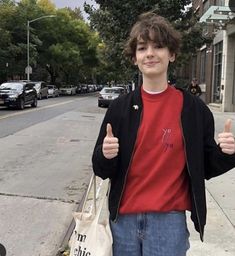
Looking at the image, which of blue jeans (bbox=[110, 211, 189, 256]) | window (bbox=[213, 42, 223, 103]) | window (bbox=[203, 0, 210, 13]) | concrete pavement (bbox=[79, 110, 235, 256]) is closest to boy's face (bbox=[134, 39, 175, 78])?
blue jeans (bbox=[110, 211, 189, 256])

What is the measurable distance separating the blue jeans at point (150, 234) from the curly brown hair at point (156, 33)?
0.83 m

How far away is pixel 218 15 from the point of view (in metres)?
22.2

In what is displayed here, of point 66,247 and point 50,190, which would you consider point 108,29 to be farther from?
point 66,247

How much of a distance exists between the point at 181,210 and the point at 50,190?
5.12 m

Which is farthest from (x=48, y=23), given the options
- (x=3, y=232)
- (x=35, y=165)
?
(x=3, y=232)

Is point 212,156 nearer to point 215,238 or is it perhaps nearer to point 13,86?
point 215,238

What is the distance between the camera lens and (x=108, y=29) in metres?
22.4

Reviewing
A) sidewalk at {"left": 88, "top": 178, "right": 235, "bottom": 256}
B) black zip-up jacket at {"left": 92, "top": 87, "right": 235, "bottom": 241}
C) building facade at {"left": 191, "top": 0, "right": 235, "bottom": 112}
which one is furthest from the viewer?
building facade at {"left": 191, "top": 0, "right": 235, "bottom": 112}

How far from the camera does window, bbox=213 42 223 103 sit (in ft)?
96.6

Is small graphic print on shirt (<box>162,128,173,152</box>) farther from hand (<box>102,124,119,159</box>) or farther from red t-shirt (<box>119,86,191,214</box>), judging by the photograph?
hand (<box>102,124,119,159</box>)

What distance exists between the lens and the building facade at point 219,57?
2246 cm

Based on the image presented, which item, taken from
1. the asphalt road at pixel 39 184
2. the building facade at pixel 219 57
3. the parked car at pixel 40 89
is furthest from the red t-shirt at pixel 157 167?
the parked car at pixel 40 89

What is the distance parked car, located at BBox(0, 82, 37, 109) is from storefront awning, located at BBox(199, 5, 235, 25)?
1009cm

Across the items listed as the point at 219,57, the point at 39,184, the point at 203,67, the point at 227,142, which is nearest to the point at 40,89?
the point at 203,67
